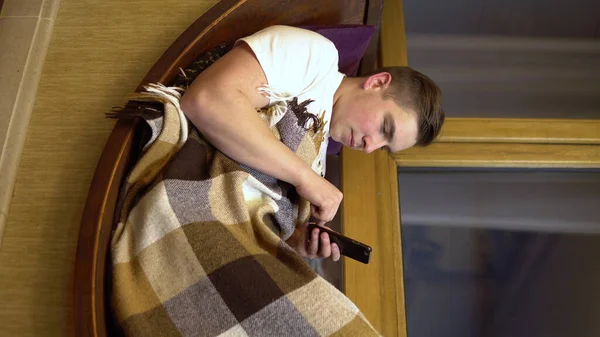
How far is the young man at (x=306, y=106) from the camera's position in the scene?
834mm

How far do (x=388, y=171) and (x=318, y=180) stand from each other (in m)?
0.37

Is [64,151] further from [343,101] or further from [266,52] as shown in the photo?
[343,101]

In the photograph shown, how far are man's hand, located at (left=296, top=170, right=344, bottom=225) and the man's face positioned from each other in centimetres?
13

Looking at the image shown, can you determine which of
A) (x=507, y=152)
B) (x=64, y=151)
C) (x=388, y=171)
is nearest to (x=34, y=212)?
(x=64, y=151)

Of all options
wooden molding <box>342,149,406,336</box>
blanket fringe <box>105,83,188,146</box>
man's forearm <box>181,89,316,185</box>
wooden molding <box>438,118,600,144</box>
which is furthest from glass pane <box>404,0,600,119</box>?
blanket fringe <box>105,83,188,146</box>

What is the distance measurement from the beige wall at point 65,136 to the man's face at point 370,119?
36 cm

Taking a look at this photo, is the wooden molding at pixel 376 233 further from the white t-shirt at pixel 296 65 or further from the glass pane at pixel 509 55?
the glass pane at pixel 509 55

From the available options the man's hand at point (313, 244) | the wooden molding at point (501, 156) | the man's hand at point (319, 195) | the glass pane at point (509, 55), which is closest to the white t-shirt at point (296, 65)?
the man's hand at point (319, 195)

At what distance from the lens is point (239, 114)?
824 millimetres

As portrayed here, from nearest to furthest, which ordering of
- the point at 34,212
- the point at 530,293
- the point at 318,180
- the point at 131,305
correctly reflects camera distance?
the point at 131,305 → the point at 34,212 → the point at 318,180 → the point at 530,293

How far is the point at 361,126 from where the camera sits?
102 cm

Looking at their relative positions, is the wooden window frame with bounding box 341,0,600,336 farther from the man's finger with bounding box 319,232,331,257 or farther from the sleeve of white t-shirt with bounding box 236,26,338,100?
the sleeve of white t-shirt with bounding box 236,26,338,100

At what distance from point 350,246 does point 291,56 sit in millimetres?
348

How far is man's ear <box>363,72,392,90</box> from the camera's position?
1.04 metres
